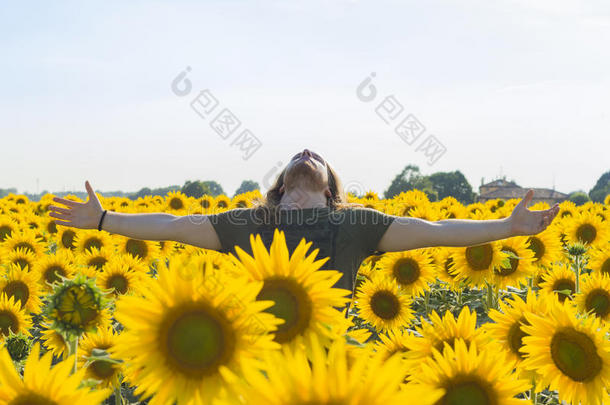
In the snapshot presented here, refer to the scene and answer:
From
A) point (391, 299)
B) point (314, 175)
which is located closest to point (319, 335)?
point (314, 175)

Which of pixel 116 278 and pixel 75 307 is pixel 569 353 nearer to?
pixel 75 307

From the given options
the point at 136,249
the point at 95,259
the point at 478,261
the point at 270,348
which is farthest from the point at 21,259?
the point at 270,348

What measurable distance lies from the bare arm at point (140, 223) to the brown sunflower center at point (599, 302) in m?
3.38

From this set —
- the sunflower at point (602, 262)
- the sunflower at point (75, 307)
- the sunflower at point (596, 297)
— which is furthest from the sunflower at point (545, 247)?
the sunflower at point (75, 307)

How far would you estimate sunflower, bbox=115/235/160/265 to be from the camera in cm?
732

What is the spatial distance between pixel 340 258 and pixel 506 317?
1111 mm

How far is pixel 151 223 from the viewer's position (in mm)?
3256

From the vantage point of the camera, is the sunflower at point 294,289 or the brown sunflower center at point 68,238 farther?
the brown sunflower center at point 68,238

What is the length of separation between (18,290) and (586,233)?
28.7 feet

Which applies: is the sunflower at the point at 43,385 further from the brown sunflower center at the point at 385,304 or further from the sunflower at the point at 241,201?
the sunflower at the point at 241,201

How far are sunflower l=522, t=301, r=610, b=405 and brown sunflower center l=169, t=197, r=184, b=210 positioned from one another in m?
10.6

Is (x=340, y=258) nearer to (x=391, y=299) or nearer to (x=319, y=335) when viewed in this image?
(x=319, y=335)

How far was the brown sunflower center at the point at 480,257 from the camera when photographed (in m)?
5.40

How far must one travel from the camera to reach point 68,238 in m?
8.77
